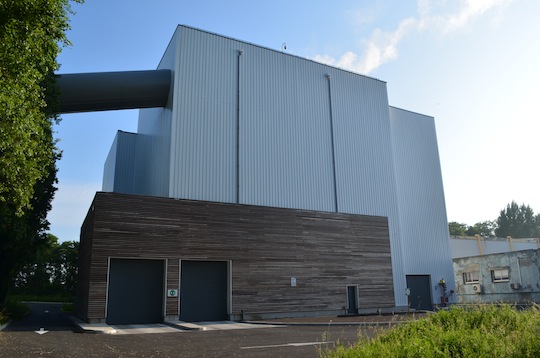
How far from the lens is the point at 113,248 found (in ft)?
67.9

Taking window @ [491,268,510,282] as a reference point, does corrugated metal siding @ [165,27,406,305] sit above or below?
above

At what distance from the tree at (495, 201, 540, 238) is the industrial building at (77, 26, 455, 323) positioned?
280 ft

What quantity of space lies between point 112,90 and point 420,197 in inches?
970

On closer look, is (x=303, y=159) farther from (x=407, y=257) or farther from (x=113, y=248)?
(x=113, y=248)

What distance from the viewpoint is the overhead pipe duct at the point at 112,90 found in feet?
82.3

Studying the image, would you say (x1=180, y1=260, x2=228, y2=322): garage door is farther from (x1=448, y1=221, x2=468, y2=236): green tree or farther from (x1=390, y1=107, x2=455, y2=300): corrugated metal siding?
(x1=448, y1=221, x2=468, y2=236): green tree

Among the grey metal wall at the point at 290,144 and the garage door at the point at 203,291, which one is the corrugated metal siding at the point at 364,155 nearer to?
the grey metal wall at the point at 290,144

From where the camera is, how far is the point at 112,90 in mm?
26000

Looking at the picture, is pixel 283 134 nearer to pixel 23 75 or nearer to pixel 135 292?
pixel 135 292

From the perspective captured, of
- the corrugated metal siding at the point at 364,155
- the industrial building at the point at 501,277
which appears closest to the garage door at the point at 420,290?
the corrugated metal siding at the point at 364,155

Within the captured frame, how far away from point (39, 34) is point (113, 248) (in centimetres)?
1191

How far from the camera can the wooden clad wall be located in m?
21.0

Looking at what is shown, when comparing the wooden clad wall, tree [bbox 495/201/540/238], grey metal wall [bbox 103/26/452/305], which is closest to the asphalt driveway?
the wooden clad wall

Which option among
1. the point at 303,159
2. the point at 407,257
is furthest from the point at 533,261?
the point at 303,159
